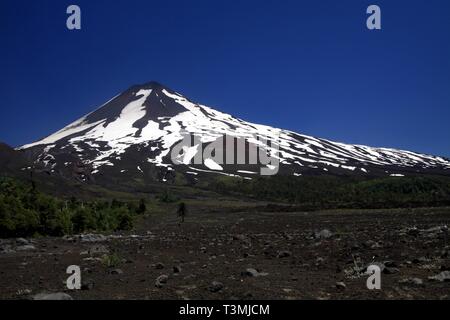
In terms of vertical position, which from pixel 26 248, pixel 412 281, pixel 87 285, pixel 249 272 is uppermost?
pixel 412 281

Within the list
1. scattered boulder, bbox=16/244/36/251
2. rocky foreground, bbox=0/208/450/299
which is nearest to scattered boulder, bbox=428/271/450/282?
rocky foreground, bbox=0/208/450/299

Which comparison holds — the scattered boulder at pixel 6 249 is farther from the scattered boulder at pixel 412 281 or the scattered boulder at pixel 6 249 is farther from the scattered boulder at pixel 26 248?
the scattered boulder at pixel 412 281

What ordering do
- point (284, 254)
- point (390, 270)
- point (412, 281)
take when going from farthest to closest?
point (284, 254)
point (390, 270)
point (412, 281)

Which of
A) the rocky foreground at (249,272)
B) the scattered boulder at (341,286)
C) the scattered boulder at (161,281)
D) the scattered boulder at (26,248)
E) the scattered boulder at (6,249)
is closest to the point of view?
the rocky foreground at (249,272)

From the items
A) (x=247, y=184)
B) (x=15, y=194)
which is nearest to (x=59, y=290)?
(x=15, y=194)

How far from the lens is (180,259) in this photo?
1795 centimetres

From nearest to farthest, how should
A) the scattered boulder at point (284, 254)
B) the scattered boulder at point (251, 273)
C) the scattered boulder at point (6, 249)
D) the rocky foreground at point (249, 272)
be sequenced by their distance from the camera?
the rocky foreground at point (249, 272), the scattered boulder at point (251, 273), the scattered boulder at point (284, 254), the scattered boulder at point (6, 249)

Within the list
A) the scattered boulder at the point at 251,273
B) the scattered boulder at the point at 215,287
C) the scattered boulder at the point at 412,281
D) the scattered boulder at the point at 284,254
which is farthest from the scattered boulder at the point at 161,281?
the scattered boulder at the point at 284,254

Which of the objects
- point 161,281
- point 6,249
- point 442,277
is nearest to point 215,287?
point 161,281

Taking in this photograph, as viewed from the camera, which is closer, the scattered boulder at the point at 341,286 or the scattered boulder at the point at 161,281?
the scattered boulder at the point at 341,286

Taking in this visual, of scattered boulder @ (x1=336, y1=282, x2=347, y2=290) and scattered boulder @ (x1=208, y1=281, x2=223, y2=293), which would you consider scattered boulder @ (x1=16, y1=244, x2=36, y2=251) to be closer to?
scattered boulder @ (x1=208, y1=281, x2=223, y2=293)

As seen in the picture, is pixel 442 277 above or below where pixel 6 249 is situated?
above

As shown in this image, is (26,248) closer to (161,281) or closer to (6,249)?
(6,249)

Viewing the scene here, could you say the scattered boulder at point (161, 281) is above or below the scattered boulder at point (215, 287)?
below
